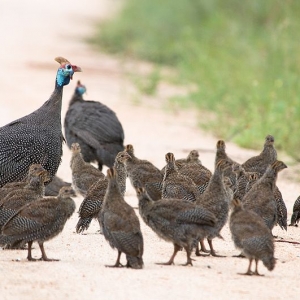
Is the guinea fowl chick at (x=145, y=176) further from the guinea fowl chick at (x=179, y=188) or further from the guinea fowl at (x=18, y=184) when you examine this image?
the guinea fowl at (x=18, y=184)

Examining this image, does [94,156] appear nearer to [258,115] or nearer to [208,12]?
[258,115]

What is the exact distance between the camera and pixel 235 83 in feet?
62.6

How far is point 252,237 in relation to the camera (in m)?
7.99

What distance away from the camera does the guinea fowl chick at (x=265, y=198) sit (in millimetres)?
8898

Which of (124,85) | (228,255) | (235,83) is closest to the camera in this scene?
(228,255)

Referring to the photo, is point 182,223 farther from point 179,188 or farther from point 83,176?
point 83,176

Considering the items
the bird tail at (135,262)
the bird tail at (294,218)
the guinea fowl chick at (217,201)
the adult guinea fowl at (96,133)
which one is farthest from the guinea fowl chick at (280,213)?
the adult guinea fowl at (96,133)

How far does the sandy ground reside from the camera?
Answer: 7.39m

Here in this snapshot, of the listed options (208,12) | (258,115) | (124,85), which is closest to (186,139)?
(258,115)

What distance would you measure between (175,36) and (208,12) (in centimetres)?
A: 185

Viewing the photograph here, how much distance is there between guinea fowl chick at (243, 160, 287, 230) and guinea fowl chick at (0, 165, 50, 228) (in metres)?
1.77

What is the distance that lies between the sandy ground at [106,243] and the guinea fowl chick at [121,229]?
152 mm

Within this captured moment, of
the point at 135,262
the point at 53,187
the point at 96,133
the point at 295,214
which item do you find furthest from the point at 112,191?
the point at 96,133

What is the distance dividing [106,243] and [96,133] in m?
3.78
